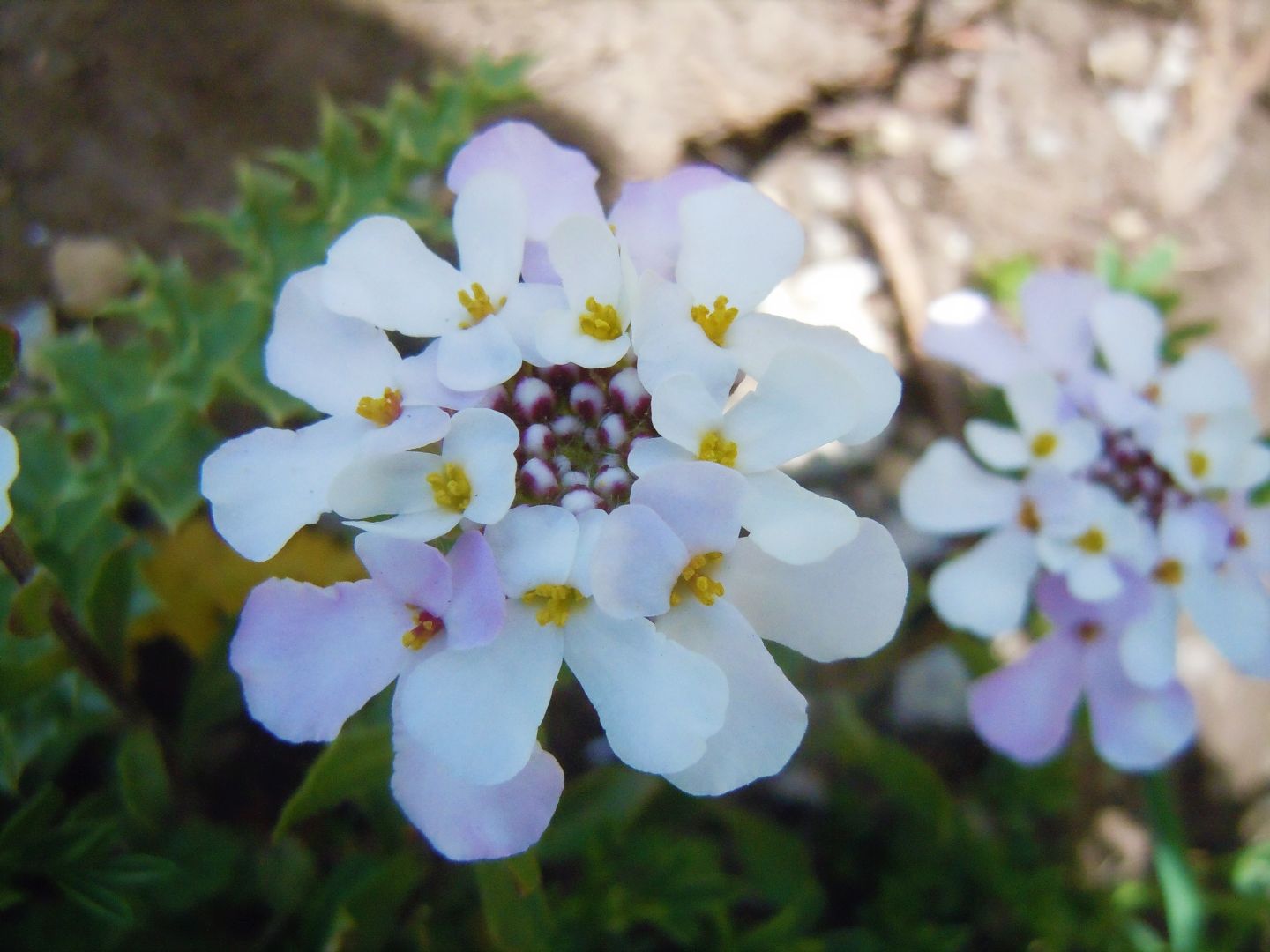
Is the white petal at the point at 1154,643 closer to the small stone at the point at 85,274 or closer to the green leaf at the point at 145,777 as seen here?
the green leaf at the point at 145,777

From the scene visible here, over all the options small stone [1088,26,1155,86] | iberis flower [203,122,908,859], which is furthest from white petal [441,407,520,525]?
small stone [1088,26,1155,86]

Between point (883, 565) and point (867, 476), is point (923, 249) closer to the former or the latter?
point (867, 476)

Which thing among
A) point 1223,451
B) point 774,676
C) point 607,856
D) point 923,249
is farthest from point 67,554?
point 923,249

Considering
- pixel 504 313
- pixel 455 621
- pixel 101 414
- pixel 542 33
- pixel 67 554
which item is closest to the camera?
pixel 455 621

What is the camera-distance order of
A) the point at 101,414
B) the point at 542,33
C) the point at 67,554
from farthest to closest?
the point at 542,33
the point at 101,414
the point at 67,554

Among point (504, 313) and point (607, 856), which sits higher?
point (504, 313)

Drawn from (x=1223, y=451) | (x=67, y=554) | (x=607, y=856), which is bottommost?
(x=607, y=856)

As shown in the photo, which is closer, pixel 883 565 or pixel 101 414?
pixel 883 565
